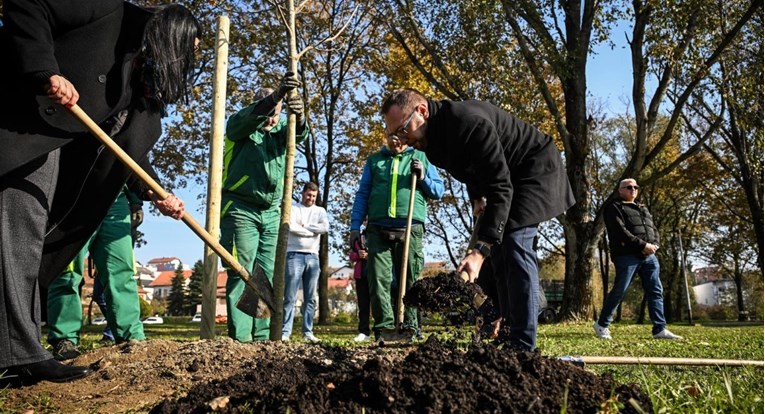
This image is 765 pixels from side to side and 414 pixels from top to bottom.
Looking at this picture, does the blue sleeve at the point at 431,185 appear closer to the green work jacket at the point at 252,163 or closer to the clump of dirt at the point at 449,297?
the green work jacket at the point at 252,163

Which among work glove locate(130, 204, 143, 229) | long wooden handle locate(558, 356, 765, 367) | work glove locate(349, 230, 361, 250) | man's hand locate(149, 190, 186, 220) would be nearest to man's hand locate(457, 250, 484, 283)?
long wooden handle locate(558, 356, 765, 367)

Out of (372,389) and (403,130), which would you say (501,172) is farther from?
(372,389)

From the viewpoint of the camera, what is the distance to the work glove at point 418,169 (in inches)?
252

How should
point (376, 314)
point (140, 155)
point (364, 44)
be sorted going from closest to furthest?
point (140, 155), point (376, 314), point (364, 44)

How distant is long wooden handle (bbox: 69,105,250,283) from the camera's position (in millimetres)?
3219

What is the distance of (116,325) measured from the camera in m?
5.07

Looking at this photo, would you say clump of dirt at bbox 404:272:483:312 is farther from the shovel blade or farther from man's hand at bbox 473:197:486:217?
the shovel blade

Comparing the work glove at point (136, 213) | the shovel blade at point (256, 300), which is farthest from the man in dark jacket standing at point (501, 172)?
the work glove at point (136, 213)

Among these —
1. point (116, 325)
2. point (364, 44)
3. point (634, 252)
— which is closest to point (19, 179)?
point (116, 325)

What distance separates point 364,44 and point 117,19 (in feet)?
60.6

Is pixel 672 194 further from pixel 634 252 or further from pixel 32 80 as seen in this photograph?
pixel 32 80

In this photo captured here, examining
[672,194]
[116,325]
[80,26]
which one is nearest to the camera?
[80,26]

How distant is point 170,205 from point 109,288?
1634 mm

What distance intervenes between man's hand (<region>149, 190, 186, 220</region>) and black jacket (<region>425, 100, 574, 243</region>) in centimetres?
164
